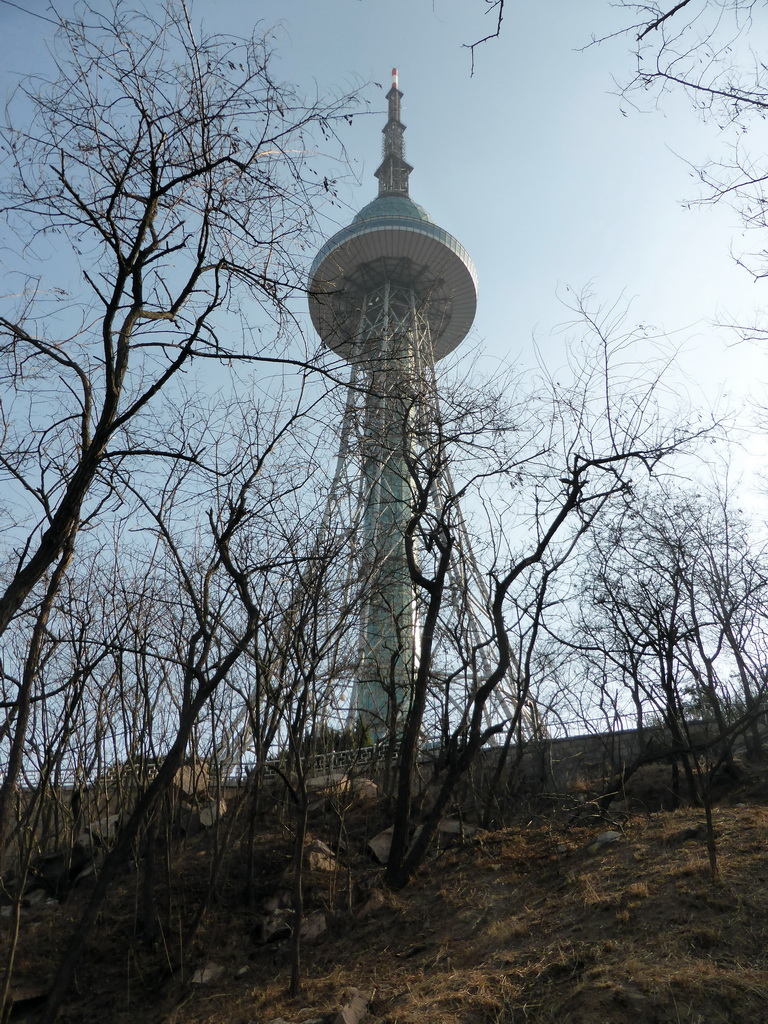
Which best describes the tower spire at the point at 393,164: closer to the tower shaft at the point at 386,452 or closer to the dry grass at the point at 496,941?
the tower shaft at the point at 386,452

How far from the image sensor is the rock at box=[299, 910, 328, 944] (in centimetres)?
746

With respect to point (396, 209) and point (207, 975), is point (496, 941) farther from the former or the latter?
point (396, 209)

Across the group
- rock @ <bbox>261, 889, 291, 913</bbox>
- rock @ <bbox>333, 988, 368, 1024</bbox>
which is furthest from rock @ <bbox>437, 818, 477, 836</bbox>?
rock @ <bbox>333, 988, 368, 1024</bbox>

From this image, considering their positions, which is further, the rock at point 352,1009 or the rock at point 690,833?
the rock at point 690,833

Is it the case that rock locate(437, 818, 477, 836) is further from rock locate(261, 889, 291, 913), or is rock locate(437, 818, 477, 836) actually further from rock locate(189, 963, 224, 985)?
rock locate(189, 963, 224, 985)

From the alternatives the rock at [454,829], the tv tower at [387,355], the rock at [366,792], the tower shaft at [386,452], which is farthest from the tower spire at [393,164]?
the rock at [454,829]

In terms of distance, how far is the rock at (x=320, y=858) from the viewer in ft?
28.8

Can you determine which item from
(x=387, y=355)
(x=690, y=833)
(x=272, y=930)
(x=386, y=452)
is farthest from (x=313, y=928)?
(x=387, y=355)

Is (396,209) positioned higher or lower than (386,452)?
higher

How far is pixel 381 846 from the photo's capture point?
9203 mm

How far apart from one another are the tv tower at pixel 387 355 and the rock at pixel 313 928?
2.09m

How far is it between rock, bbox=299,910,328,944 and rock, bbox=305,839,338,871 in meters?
0.94

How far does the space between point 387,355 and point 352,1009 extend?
441cm

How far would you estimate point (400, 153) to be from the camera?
1779 inches
